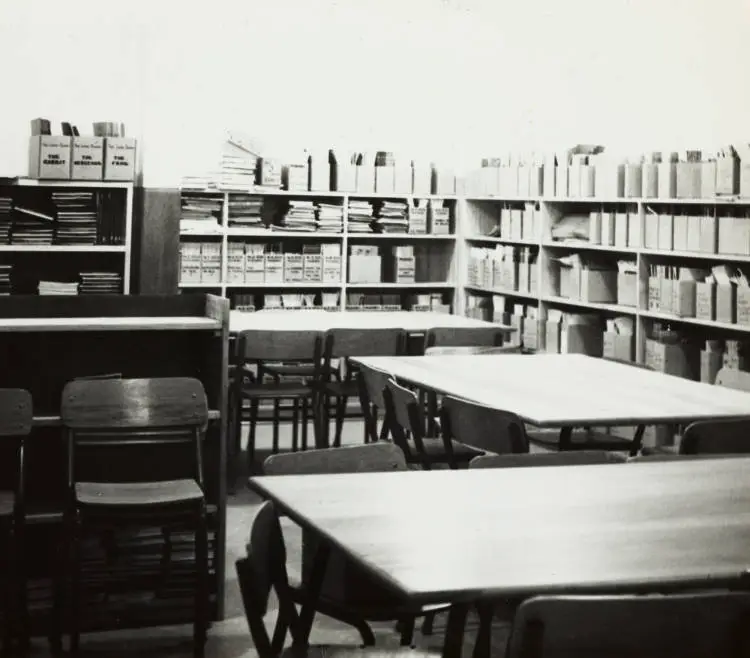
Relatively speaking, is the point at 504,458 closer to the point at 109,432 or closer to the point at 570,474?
the point at 570,474

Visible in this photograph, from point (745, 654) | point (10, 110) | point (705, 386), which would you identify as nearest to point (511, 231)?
point (10, 110)

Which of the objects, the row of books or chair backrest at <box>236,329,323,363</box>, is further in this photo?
the row of books

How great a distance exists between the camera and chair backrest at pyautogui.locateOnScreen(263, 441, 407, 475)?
323 cm

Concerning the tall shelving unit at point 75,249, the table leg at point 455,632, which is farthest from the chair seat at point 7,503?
the tall shelving unit at point 75,249

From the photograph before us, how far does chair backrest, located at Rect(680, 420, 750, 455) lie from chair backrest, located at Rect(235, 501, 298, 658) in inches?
63.6

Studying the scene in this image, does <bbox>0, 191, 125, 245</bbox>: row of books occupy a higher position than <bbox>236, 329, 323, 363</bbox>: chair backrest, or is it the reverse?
<bbox>0, 191, 125, 245</bbox>: row of books

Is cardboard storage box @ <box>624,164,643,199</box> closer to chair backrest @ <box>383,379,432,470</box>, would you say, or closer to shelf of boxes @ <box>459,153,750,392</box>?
shelf of boxes @ <box>459,153,750,392</box>

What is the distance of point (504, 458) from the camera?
3.25 m

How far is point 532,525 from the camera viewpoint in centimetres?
250

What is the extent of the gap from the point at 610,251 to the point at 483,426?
180 inches

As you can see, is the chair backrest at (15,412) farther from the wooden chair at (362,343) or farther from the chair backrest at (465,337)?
the chair backrest at (465,337)

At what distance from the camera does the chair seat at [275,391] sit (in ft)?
22.5

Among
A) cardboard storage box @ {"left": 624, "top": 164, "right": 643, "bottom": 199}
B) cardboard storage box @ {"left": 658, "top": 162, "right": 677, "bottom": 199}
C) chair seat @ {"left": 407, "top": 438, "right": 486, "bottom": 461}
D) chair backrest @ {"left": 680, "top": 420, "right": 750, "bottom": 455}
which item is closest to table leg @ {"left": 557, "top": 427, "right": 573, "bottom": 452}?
chair seat @ {"left": 407, "top": 438, "right": 486, "bottom": 461}

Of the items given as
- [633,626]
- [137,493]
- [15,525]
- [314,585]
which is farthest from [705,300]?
[633,626]
